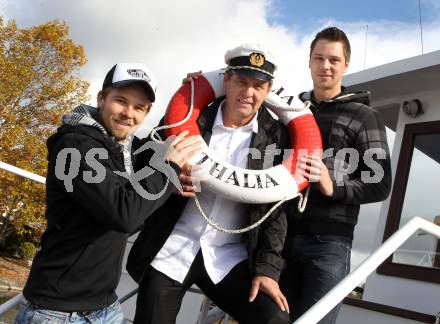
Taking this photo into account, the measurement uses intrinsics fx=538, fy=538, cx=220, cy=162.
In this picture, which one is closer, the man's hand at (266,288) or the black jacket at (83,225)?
the black jacket at (83,225)

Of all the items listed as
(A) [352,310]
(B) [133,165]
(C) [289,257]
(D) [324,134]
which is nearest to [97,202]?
(B) [133,165]

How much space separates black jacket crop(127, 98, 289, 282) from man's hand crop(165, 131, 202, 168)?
0.20 m

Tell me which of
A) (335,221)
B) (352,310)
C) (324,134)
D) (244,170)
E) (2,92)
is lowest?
(352,310)

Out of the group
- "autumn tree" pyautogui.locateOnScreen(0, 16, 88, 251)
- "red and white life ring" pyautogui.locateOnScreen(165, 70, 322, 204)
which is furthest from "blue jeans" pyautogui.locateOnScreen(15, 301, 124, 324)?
"autumn tree" pyautogui.locateOnScreen(0, 16, 88, 251)

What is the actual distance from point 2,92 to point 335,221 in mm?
14358

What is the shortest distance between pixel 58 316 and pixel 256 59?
45.7 inches

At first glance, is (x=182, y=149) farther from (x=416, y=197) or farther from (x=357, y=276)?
(x=416, y=197)

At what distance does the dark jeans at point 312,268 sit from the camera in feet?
6.99

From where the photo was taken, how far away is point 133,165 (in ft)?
6.43

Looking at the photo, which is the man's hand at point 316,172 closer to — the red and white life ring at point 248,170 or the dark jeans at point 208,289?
the red and white life ring at point 248,170

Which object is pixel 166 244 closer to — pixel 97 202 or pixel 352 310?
pixel 97 202

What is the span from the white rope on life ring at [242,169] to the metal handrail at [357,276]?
0.41 meters

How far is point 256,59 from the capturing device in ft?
6.82

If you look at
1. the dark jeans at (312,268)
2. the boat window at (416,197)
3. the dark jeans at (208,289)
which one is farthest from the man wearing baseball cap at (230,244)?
the boat window at (416,197)
